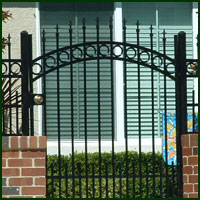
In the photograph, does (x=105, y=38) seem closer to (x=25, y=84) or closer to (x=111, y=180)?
(x=111, y=180)

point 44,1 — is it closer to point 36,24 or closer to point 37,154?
point 36,24

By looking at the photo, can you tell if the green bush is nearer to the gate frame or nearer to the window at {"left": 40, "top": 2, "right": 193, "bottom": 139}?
the gate frame

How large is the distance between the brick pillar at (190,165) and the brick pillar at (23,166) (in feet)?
6.21

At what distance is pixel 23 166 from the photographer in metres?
8.91

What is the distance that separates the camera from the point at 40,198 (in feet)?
29.3

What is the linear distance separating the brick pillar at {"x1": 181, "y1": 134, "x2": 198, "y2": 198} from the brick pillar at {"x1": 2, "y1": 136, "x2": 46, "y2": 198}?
1892 millimetres

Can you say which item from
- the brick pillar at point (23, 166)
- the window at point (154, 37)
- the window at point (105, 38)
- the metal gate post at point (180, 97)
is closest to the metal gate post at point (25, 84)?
the brick pillar at point (23, 166)

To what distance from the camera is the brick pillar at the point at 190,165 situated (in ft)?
30.2

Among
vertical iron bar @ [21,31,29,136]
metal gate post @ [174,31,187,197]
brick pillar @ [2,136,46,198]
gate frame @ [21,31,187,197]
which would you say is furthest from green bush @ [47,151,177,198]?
vertical iron bar @ [21,31,29,136]

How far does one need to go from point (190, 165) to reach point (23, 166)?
2.22m

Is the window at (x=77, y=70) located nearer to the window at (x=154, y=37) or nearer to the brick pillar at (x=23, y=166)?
the window at (x=154, y=37)

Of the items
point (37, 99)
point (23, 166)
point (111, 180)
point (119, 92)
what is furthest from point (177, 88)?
point (119, 92)

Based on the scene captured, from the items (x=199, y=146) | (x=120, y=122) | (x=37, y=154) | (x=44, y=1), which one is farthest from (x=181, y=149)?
(x=44, y=1)

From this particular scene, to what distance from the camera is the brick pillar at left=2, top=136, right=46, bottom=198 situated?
8.89 metres
